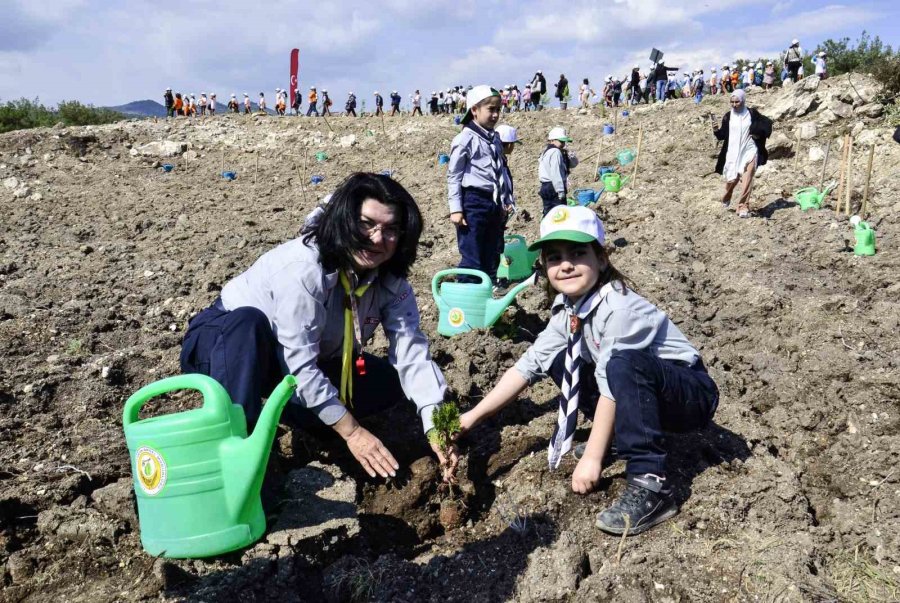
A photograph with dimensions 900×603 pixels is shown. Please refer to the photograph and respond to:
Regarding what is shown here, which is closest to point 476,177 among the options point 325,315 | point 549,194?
point 549,194

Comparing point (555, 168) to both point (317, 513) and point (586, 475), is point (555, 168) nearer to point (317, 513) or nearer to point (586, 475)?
point (586, 475)

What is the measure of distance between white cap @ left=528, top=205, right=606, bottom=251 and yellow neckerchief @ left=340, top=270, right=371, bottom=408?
71 centimetres

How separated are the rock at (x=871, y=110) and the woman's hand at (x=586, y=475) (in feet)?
38.4

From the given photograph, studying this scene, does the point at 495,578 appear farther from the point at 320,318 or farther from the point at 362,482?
the point at 320,318

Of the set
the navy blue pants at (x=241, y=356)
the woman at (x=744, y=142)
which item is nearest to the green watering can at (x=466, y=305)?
the navy blue pants at (x=241, y=356)

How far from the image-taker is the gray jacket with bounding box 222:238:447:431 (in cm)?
243

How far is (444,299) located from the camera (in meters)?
4.38

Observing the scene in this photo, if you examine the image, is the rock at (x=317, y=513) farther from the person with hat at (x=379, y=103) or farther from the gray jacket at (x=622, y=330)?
the person with hat at (x=379, y=103)

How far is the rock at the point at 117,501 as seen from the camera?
2.41 metres

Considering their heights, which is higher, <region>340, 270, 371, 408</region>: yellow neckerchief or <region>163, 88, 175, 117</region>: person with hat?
<region>163, 88, 175, 117</region>: person with hat

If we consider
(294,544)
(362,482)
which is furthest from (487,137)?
(294,544)

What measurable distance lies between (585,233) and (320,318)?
999 millimetres

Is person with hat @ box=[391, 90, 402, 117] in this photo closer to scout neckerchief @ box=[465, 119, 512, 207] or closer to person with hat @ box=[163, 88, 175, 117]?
person with hat @ box=[163, 88, 175, 117]

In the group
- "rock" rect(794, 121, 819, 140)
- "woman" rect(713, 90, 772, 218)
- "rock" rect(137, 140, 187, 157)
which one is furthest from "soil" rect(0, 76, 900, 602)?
"rock" rect(137, 140, 187, 157)
